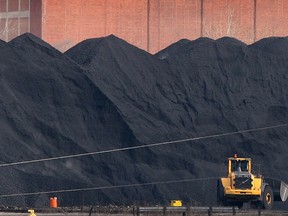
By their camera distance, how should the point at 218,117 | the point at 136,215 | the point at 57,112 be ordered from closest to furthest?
the point at 136,215
the point at 57,112
the point at 218,117

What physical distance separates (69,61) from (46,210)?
36.8 feet

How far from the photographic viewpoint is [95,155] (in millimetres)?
39000

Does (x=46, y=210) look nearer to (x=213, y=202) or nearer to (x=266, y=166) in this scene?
(x=213, y=202)

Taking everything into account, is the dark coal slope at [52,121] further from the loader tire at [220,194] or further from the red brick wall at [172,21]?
the red brick wall at [172,21]

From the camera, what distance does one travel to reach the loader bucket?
127ft

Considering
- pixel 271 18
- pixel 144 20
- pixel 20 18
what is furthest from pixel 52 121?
pixel 271 18

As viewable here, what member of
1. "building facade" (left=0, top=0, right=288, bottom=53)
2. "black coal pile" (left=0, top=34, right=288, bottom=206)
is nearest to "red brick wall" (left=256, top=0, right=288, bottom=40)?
"building facade" (left=0, top=0, right=288, bottom=53)

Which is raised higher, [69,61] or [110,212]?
[69,61]

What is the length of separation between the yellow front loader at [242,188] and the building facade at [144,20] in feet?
104

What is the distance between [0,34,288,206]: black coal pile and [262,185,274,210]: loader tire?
9.05 feet

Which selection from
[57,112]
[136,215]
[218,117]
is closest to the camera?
[136,215]

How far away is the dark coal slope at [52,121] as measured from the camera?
37.5 m

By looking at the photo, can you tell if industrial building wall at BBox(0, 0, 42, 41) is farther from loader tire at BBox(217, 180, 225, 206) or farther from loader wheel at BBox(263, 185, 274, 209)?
loader wheel at BBox(263, 185, 274, 209)

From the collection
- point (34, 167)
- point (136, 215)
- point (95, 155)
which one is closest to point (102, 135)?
point (95, 155)
